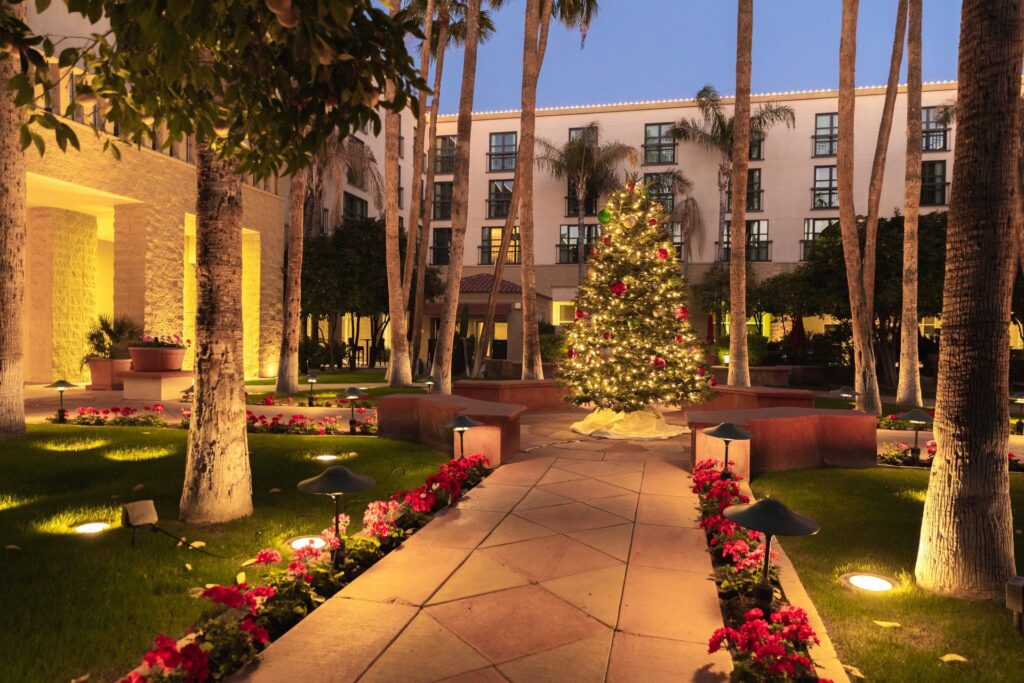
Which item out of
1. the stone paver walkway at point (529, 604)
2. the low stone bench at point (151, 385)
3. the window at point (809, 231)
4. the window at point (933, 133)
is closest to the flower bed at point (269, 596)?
the stone paver walkway at point (529, 604)

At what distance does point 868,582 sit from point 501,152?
1535 inches

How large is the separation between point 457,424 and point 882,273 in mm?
21003

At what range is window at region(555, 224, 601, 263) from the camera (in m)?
39.6

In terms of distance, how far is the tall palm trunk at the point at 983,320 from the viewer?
4613mm

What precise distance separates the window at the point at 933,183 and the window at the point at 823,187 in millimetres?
4419

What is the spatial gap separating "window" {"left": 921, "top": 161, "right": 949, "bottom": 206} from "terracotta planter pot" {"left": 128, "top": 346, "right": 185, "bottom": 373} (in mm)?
36312

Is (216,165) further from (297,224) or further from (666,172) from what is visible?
(666,172)

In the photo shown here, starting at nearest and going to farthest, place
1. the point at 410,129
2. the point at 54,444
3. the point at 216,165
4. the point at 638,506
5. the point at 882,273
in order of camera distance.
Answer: the point at 216,165 < the point at 638,506 < the point at 54,444 < the point at 882,273 < the point at 410,129

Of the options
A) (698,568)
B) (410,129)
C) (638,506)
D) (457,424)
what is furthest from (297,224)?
(410,129)

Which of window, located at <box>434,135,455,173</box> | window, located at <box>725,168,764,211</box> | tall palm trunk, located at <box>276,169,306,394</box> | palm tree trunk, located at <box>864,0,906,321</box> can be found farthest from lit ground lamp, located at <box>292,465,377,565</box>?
window, located at <box>434,135,455,173</box>

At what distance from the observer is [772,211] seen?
37.4 m

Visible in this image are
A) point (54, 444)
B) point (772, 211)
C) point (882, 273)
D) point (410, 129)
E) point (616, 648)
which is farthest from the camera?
point (410, 129)

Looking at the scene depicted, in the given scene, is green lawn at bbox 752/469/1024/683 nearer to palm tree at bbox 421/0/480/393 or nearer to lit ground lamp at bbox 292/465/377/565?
lit ground lamp at bbox 292/465/377/565

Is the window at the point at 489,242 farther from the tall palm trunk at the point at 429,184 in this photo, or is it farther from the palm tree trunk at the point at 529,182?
the palm tree trunk at the point at 529,182
